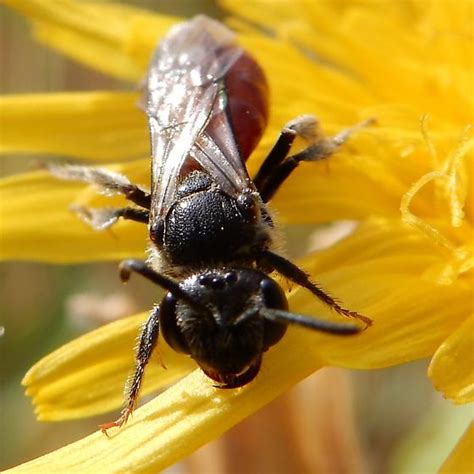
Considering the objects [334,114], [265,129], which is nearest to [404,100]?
[334,114]

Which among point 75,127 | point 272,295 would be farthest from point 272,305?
point 75,127

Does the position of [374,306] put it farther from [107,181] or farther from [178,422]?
[107,181]

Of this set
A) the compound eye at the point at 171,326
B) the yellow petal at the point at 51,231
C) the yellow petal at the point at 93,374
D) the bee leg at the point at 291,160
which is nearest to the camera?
the compound eye at the point at 171,326

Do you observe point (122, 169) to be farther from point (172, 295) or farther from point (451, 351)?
point (451, 351)

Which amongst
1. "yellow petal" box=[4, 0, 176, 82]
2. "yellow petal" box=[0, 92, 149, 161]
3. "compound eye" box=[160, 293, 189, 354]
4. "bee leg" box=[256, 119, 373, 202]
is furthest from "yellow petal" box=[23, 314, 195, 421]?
"yellow petal" box=[4, 0, 176, 82]

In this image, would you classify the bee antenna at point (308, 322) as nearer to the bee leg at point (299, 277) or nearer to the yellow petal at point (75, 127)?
the bee leg at point (299, 277)

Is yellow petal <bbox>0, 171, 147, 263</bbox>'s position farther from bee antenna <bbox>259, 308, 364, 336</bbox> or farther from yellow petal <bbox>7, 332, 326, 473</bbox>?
bee antenna <bbox>259, 308, 364, 336</bbox>

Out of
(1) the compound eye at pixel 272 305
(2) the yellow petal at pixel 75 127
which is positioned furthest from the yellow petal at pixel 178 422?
(2) the yellow petal at pixel 75 127
